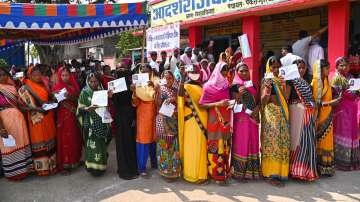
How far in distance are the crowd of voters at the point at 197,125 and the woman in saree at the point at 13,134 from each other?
0.01m

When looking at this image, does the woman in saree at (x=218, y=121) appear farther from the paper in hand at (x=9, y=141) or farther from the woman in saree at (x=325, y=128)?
the paper in hand at (x=9, y=141)

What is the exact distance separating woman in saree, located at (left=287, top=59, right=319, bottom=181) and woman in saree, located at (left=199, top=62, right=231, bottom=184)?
32.2 inches

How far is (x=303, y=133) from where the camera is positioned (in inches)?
173

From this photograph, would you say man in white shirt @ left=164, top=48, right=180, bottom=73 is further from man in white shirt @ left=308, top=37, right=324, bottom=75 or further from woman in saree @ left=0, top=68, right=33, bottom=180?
woman in saree @ left=0, top=68, right=33, bottom=180

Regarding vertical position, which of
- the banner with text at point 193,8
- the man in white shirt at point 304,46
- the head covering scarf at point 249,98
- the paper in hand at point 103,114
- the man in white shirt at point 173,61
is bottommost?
the paper in hand at point 103,114

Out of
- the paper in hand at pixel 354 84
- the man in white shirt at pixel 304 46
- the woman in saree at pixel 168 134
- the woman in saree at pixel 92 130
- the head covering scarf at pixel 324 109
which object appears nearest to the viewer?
the woman in saree at pixel 168 134

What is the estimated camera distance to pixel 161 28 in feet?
23.0

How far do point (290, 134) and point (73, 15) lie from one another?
363cm

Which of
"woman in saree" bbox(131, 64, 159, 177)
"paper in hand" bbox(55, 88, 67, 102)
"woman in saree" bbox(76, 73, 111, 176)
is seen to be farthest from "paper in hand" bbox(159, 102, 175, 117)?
"paper in hand" bbox(55, 88, 67, 102)

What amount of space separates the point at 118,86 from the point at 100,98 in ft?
0.94

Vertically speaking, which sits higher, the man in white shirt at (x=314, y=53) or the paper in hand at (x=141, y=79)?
the man in white shirt at (x=314, y=53)

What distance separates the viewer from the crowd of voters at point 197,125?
437 cm

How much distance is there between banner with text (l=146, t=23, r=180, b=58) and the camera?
670 cm

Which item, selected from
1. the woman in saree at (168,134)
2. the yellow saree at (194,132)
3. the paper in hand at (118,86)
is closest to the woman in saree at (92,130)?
the paper in hand at (118,86)
